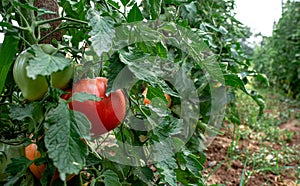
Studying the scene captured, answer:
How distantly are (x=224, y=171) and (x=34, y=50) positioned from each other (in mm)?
1732

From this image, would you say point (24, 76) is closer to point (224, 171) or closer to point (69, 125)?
Answer: point (69, 125)

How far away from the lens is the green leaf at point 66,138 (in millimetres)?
449

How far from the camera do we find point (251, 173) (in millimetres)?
1920

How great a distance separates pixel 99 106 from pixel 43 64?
0.14m

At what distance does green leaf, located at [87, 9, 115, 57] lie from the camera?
1.67 feet

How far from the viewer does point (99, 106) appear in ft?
1.90

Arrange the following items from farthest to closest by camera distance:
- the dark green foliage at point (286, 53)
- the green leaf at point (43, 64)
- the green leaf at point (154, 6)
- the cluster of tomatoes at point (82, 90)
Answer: the dark green foliage at point (286, 53)
the green leaf at point (154, 6)
the cluster of tomatoes at point (82, 90)
the green leaf at point (43, 64)

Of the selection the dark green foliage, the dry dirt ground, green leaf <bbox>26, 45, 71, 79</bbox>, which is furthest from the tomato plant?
the dark green foliage

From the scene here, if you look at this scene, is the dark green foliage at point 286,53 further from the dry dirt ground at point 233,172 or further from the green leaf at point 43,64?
the green leaf at point 43,64

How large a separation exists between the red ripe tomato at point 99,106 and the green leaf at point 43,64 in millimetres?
99

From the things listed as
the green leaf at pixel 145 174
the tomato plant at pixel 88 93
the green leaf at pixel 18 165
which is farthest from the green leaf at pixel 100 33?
the green leaf at pixel 145 174

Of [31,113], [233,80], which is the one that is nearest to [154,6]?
[233,80]

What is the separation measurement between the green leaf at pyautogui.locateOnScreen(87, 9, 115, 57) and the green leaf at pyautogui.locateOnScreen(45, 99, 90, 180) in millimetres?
93

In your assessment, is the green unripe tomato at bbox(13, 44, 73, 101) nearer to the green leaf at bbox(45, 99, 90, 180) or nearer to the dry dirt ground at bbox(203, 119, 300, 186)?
the green leaf at bbox(45, 99, 90, 180)
